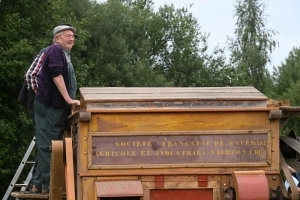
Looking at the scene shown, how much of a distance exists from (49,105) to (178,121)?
1.82 meters

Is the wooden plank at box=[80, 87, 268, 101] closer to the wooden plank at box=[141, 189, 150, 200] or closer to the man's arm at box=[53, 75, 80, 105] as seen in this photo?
the man's arm at box=[53, 75, 80, 105]

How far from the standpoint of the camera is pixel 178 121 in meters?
7.22

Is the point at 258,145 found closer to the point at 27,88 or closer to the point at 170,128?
the point at 170,128

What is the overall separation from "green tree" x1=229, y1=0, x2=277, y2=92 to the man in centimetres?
4188

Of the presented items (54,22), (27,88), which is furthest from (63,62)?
(54,22)

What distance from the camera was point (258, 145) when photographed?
732 cm

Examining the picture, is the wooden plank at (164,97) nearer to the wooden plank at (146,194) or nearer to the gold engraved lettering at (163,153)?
the gold engraved lettering at (163,153)

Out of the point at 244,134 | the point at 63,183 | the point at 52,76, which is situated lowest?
the point at 63,183

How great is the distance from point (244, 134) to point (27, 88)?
3084 millimetres

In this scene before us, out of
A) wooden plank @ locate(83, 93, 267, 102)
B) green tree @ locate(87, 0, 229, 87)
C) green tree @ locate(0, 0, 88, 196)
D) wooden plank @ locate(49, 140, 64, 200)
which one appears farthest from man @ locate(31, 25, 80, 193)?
green tree @ locate(87, 0, 229, 87)

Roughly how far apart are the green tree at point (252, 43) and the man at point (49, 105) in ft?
137

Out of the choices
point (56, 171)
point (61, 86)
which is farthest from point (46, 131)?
point (56, 171)

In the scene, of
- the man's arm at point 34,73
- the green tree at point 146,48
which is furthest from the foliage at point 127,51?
the man's arm at point 34,73

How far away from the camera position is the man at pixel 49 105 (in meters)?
8.47
